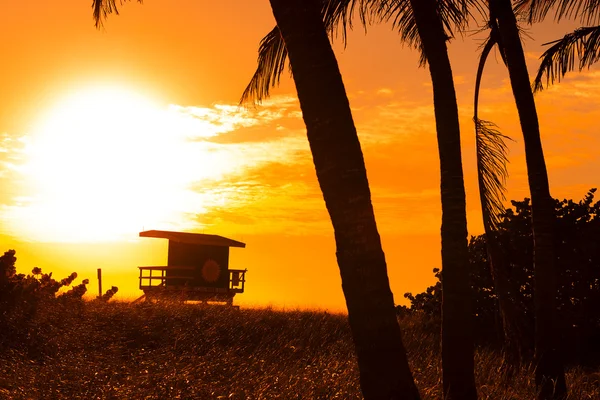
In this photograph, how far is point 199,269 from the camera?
1208 inches

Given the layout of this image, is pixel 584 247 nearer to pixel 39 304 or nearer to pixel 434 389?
pixel 434 389

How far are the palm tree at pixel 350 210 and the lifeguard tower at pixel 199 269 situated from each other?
24.5 metres

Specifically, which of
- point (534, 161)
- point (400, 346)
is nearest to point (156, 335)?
point (534, 161)

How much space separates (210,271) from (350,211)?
26.1 metres

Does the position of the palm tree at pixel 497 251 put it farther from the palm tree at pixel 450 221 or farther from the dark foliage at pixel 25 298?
the dark foliage at pixel 25 298

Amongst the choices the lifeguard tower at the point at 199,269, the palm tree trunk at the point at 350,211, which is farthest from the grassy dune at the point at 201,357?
the lifeguard tower at the point at 199,269

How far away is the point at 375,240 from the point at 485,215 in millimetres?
6388

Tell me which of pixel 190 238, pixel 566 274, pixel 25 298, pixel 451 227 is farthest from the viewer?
pixel 190 238

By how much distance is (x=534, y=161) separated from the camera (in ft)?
36.2

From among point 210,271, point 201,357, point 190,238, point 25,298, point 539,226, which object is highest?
point 190,238

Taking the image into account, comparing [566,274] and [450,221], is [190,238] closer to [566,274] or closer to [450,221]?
[566,274]

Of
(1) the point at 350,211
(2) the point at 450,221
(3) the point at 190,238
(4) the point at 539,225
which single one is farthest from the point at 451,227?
(3) the point at 190,238

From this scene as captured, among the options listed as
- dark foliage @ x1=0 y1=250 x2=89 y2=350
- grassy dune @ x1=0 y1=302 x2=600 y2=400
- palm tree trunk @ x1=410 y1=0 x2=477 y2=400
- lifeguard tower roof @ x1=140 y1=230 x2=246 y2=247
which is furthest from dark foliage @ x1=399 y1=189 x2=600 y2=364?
lifeguard tower roof @ x1=140 y1=230 x2=246 y2=247

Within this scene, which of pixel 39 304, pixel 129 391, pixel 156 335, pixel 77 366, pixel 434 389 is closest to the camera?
pixel 434 389
